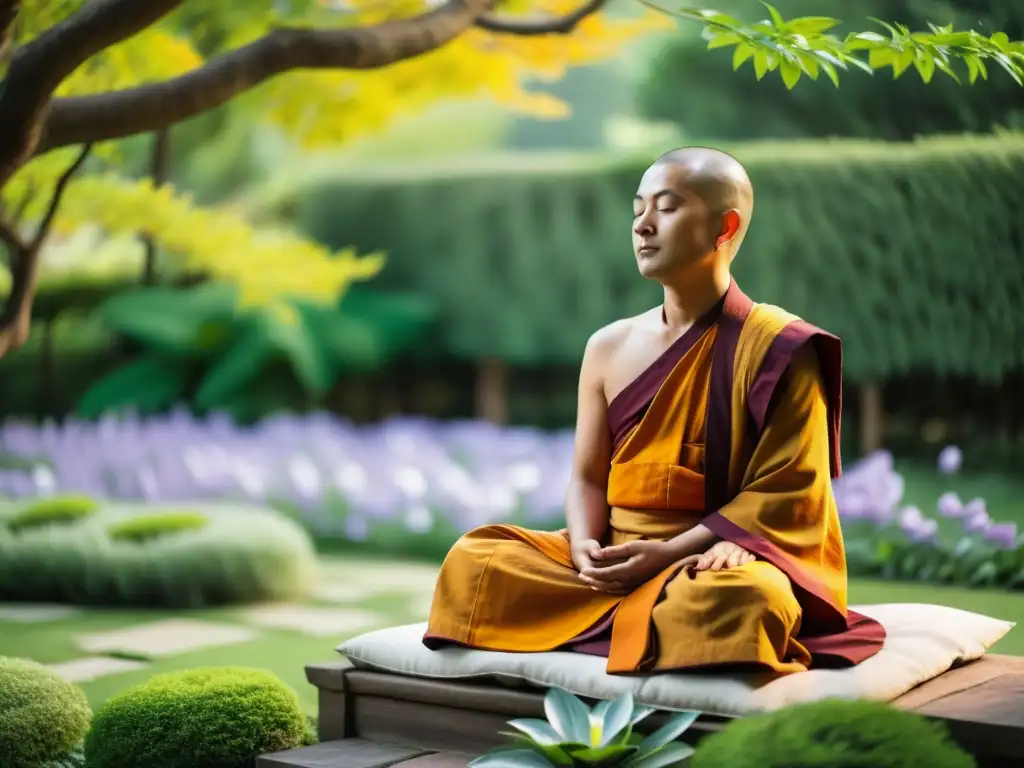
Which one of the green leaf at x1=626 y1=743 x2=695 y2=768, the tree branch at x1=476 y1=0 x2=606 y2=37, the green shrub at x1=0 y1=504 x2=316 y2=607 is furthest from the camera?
the green shrub at x1=0 y1=504 x2=316 y2=607

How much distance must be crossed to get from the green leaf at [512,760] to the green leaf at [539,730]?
34mm

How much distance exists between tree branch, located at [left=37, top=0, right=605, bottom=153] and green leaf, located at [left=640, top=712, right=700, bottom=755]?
207cm

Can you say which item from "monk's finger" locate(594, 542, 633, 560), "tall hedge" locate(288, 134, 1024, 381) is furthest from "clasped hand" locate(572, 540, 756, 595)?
"tall hedge" locate(288, 134, 1024, 381)

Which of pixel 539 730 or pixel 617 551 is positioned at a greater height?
pixel 617 551

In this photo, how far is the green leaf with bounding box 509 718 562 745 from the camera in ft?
8.36

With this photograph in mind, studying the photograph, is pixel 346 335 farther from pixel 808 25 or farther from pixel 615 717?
pixel 615 717

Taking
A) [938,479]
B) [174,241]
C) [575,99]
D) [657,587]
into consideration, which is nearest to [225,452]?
[174,241]

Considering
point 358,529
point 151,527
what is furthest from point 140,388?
point 151,527

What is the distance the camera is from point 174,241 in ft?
25.1

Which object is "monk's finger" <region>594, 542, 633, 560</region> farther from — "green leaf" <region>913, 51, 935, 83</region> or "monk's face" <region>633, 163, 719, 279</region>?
"green leaf" <region>913, 51, 935, 83</region>

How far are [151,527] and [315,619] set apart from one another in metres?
1.15

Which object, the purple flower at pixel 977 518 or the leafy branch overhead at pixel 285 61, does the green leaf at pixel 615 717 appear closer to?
the leafy branch overhead at pixel 285 61

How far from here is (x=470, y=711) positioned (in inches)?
117

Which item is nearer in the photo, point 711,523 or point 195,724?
point 711,523
